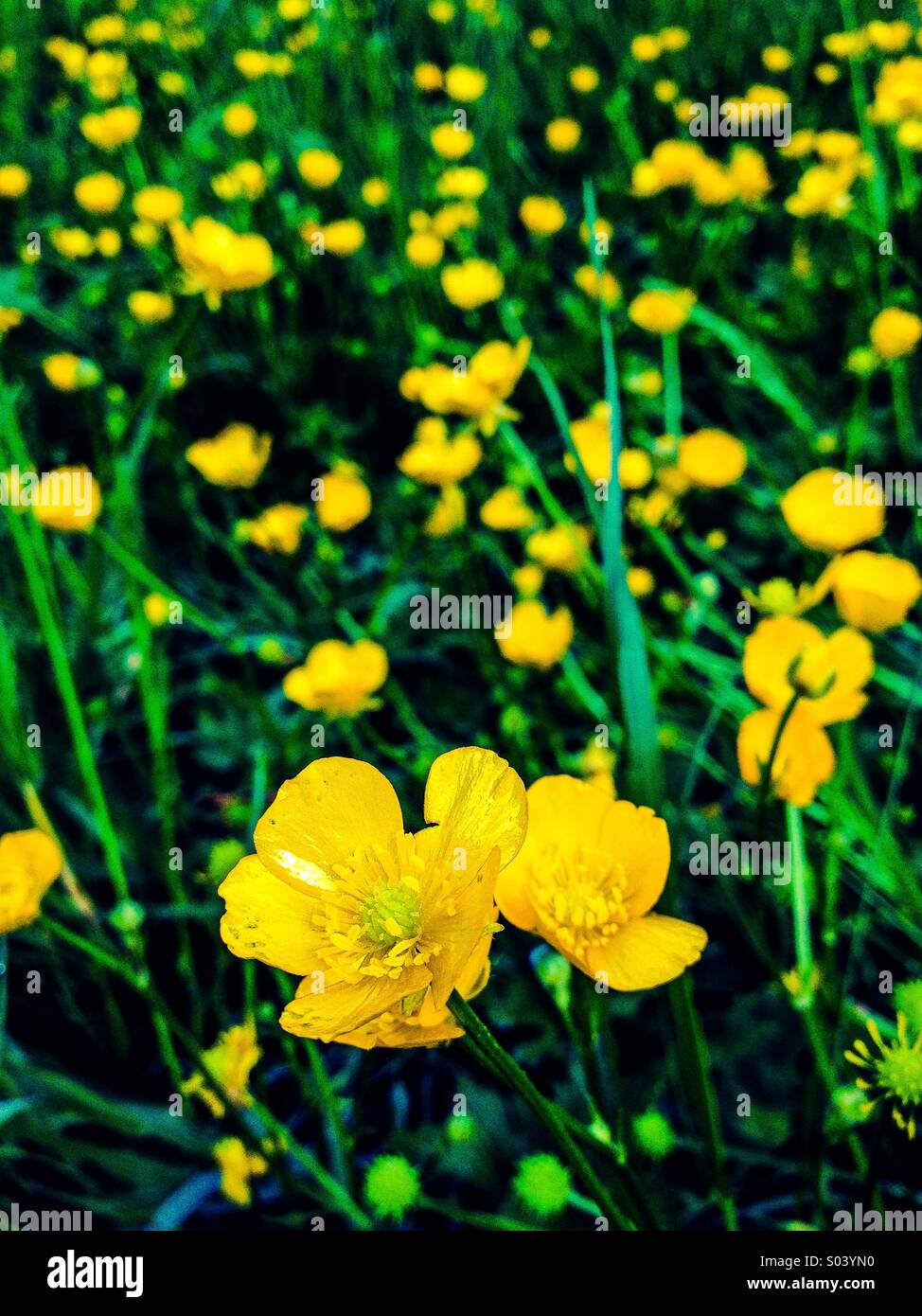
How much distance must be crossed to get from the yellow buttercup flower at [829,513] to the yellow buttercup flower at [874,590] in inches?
2.9

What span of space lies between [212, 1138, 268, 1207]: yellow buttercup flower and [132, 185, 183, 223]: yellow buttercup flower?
3.95 ft

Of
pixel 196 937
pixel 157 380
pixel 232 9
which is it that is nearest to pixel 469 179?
pixel 157 380

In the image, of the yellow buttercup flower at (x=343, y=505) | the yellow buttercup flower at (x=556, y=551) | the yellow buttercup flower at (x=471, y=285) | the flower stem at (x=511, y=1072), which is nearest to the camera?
the flower stem at (x=511, y=1072)

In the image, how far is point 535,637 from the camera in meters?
0.79

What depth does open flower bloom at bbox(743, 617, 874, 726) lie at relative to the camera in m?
0.55

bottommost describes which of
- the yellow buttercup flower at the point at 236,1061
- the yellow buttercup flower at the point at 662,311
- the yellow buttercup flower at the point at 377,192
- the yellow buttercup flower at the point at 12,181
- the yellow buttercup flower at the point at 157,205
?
the yellow buttercup flower at the point at 236,1061

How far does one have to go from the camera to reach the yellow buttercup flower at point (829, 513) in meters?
0.71

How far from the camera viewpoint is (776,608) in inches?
26.7

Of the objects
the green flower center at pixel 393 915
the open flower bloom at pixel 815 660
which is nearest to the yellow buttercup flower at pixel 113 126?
the open flower bloom at pixel 815 660

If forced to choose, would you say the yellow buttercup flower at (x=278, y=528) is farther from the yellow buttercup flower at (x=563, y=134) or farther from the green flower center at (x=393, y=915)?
the yellow buttercup flower at (x=563, y=134)

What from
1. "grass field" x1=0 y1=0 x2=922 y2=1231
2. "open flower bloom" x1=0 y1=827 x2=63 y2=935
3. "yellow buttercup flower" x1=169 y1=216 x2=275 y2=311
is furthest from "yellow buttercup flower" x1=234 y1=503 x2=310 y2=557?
"open flower bloom" x1=0 y1=827 x2=63 y2=935

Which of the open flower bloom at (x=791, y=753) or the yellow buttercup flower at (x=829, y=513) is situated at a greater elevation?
the yellow buttercup flower at (x=829, y=513)

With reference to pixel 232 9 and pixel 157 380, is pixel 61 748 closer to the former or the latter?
pixel 157 380

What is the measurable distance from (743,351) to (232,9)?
155 centimetres
